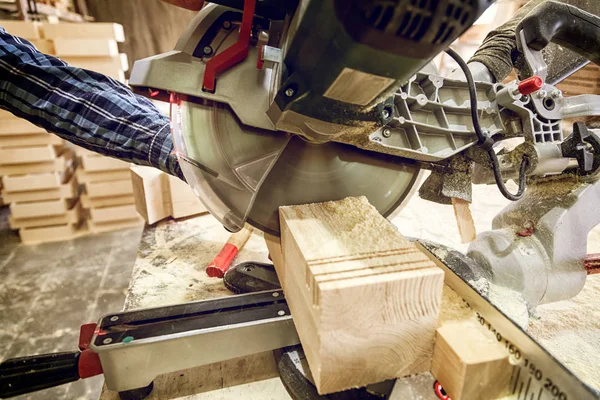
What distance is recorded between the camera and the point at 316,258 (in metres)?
0.63

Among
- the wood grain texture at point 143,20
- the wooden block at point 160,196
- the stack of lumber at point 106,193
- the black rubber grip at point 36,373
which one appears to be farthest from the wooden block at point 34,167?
the black rubber grip at point 36,373

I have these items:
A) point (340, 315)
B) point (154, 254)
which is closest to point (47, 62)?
point (154, 254)

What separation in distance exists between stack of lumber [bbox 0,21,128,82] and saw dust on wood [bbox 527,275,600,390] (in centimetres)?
285

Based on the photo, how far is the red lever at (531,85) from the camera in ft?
3.02

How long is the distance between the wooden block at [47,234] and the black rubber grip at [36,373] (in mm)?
2316

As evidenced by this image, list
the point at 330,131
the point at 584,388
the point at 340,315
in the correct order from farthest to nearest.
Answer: the point at 330,131, the point at 340,315, the point at 584,388

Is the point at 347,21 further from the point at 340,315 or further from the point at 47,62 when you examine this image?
the point at 47,62

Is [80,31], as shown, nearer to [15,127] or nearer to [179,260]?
[15,127]

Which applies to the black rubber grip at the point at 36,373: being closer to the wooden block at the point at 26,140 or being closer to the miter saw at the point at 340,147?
the miter saw at the point at 340,147

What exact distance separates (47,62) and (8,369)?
1.04 meters

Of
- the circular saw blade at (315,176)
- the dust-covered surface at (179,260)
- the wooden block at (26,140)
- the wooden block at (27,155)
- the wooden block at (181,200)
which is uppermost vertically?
the circular saw blade at (315,176)

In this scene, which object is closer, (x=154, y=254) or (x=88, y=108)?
(x=88, y=108)

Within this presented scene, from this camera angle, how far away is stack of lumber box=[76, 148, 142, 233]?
2.71 metres

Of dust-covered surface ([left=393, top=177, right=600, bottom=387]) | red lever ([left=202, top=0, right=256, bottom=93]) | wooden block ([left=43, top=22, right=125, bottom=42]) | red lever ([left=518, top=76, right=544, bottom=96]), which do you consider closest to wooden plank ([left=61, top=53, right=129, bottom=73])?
wooden block ([left=43, top=22, right=125, bottom=42])
